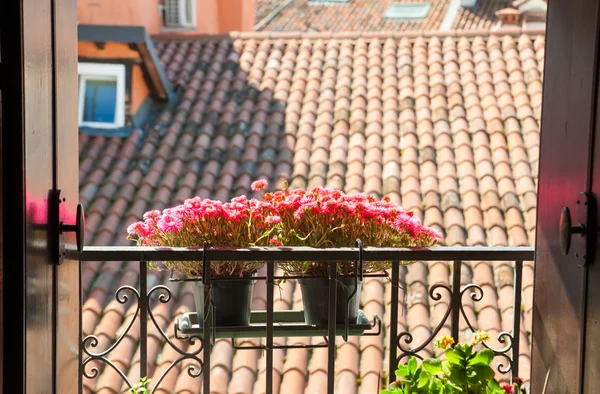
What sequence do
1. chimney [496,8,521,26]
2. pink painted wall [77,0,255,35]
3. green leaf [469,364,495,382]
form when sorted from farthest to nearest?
chimney [496,8,521,26] → pink painted wall [77,0,255,35] → green leaf [469,364,495,382]

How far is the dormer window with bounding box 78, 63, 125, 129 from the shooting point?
8.51m

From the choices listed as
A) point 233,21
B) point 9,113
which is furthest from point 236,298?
point 233,21

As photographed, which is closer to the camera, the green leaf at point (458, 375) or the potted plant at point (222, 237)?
the green leaf at point (458, 375)

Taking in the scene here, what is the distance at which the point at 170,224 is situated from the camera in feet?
7.77

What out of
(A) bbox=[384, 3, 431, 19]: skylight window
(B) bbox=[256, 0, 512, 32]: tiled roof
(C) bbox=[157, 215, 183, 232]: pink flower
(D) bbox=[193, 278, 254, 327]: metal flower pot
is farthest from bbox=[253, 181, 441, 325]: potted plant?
(A) bbox=[384, 3, 431, 19]: skylight window

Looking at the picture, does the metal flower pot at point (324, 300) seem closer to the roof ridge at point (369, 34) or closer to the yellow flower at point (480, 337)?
the yellow flower at point (480, 337)

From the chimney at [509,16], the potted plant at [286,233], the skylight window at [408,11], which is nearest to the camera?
the potted plant at [286,233]

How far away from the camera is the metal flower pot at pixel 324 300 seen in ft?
7.91

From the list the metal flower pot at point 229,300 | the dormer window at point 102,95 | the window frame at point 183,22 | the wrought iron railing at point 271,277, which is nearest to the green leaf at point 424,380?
the wrought iron railing at point 271,277

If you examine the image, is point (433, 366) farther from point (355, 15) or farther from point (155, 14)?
point (355, 15)

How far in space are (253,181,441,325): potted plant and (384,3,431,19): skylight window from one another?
19.0m

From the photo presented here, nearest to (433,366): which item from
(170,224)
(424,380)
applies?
(424,380)

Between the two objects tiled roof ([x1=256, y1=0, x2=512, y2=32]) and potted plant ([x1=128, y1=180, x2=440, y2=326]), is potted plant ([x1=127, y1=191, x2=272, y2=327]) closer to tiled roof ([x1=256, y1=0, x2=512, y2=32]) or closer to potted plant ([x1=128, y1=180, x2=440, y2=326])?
potted plant ([x1=128, y1=180, x2=440, y2=326])

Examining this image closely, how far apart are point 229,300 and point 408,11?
1963 cm
